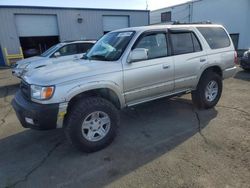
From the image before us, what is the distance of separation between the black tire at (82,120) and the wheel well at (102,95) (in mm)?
111

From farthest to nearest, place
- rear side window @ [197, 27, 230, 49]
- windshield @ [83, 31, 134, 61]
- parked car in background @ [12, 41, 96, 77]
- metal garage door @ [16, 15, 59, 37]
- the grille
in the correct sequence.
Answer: metal garage door @ [16, 15, 59, 37] → parked car in background @ [12, 41, 96, 77] → rear side window @ [197, 27, 230, 49] → windshield @ [83, 31, 134, 61] → the grille

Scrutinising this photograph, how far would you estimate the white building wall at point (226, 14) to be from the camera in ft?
54.9

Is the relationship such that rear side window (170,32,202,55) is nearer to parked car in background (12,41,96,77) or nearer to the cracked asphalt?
the cracked asphalt

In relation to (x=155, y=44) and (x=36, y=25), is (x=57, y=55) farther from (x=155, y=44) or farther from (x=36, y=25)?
(x=36, y=25)

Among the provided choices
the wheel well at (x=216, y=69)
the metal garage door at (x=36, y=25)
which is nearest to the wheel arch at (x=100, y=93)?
the wheel well at (x=216, y=69)

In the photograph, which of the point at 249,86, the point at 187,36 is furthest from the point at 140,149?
the point at 249,86

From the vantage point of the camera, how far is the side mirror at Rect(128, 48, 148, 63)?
3.58 m

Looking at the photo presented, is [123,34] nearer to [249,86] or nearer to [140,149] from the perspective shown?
[140,149]

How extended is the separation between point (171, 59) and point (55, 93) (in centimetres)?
228

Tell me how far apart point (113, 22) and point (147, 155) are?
19541 millimetres

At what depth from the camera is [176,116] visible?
15.6 feet

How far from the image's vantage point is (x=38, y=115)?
3.02 m

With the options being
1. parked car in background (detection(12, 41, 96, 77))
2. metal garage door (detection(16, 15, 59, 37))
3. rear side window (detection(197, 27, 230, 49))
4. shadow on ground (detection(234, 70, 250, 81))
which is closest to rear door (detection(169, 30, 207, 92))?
rear side window (detection(197, 27, 230, 49))

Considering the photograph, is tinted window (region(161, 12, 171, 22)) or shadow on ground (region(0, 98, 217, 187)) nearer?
shadow on ground (region(0, 98, 217, 187))
